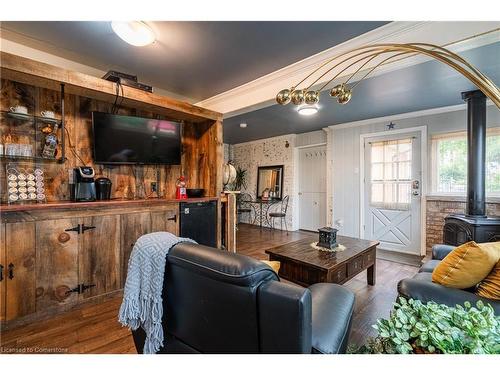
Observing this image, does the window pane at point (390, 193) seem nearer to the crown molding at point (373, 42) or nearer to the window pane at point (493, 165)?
the window pane at point (493, 165)

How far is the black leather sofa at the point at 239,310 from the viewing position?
2.42 ft

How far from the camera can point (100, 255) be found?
2.16 metres

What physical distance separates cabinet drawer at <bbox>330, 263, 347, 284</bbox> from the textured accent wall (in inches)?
148

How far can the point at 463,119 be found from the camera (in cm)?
354

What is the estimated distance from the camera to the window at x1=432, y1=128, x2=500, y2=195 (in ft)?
10.9

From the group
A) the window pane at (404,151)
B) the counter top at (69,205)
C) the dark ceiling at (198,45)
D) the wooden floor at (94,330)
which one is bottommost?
the wooden floor at (94,330)

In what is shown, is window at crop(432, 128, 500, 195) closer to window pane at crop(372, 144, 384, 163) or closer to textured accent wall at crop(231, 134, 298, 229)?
window pane at crop(372, 144, 384, 163)

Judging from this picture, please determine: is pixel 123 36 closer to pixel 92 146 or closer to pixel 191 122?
pixel 92 146

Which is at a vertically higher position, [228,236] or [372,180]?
[372,180]

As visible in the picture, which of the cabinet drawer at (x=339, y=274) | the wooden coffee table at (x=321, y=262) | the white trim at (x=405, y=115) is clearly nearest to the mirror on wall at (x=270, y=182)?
the white trim at (x=405, y=115)

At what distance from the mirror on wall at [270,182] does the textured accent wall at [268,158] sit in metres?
0.12
